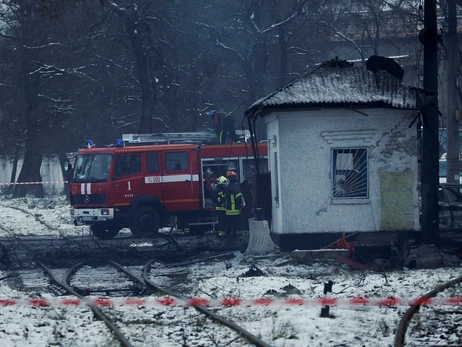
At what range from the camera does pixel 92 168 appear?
24219 millimetres

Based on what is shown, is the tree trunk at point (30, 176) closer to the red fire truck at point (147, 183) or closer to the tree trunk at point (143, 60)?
the tree trunk at point (143, 60)

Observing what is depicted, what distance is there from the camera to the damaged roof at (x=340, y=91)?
1833cm

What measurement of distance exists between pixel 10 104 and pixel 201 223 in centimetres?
2132

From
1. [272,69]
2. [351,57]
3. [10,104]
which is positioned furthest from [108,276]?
[351,57]

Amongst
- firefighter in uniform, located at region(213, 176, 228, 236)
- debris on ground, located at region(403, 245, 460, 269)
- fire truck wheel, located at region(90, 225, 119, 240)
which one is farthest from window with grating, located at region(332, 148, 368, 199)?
fire truck wheel, located at region(90, 225, 119, 240)

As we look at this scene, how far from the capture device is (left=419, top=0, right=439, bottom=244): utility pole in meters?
18.0

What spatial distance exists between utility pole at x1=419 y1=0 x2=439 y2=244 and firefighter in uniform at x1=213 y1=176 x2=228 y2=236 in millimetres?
5478

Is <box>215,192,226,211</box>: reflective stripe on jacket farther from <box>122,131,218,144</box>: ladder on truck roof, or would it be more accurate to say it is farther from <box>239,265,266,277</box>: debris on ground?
<box>239,265,266,277</box>: debris on ground

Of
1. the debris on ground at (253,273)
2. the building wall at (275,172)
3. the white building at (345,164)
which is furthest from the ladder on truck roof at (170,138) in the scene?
the debris on ground at (253,273)

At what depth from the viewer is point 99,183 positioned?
23844mm

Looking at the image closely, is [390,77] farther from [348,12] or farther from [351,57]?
[351,57]

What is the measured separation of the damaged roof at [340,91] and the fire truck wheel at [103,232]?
24.8ft

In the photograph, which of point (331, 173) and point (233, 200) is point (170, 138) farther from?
point (331, 173)

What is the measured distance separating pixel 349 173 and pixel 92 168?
8262 millimetres
